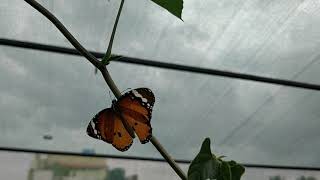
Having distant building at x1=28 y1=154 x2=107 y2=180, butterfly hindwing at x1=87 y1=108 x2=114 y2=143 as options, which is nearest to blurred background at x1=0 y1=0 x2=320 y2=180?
distant building at x1=28 y1=154 x2=107 y2=180

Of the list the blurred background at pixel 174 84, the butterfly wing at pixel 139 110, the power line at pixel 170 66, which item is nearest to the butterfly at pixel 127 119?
the butterfly wing at pixel 139 110

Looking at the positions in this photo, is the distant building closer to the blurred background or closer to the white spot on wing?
the blurred background

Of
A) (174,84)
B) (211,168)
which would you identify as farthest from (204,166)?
(174,84)

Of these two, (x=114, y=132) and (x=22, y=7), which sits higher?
(x=22, y=7)

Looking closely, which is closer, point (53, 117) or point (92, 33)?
point (92, 33)

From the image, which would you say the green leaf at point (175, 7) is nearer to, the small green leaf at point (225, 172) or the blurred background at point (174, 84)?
the small green leaf at point (225, 172)

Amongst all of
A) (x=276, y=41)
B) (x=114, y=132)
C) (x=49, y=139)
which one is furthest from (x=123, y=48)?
(x=114, y=132)

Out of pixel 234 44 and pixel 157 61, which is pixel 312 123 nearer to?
pixel 234 44
